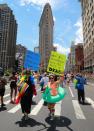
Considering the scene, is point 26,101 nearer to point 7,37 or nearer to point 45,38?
point 7,37

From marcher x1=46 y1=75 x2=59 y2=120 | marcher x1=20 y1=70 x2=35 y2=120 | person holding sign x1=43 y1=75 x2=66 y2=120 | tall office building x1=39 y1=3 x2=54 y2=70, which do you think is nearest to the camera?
marcher x1=20 y1=70 x2=35 y2=120

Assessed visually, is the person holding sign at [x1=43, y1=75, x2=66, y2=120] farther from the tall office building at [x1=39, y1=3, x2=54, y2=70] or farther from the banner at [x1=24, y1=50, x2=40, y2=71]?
the tall office building at [x1=39, y1=3, x2=54, y2=70]

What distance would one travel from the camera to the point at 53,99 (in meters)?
8.72

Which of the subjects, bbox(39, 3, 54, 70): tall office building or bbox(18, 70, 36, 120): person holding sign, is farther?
bbox(39, 3, 54, 70): tall office building

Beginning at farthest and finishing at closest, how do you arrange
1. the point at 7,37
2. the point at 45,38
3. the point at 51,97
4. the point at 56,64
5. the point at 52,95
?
the point at 45,38 < the point at 7,37 < the point at 56,64 < the point at 52,95 < the point at 51,97

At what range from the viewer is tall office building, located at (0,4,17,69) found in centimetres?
14941

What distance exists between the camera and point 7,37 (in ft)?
504

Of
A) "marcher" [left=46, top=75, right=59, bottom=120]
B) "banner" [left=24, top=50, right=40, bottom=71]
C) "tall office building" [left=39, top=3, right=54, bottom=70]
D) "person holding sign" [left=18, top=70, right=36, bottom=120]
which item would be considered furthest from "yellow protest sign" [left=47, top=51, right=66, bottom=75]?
"tall office building" [left=39, top=3, right=54, bottom=70]

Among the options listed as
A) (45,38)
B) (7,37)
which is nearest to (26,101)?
(7,37)

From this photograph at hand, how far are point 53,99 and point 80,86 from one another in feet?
17.5

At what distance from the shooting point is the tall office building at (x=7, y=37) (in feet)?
490

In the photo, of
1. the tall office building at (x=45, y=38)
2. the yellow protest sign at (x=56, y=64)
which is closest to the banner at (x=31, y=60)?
the yellow protest sign at (x=56, y=64)

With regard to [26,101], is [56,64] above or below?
above

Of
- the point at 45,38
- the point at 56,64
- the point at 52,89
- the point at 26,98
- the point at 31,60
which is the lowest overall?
the point at 26,98
